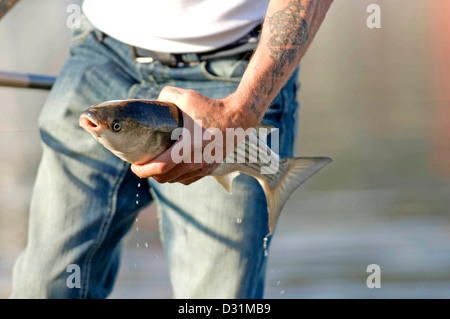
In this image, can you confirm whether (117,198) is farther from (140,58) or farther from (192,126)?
(192,126)

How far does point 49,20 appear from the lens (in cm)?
1020

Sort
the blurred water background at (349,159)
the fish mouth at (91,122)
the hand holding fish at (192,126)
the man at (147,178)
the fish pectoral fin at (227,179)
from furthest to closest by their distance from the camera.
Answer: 1. the blurred water background at (349,159)
2. the man at (147,178)
3. the fish pectoral fin at (227,179)
4. the hand holding fish at (192,126)
5. the fish mouth at (91,122)

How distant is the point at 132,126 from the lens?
6.01 feet

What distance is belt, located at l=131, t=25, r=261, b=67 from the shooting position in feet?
8.62

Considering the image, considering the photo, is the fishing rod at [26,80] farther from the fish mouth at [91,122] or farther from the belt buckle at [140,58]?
the fish mouth at [91,122]

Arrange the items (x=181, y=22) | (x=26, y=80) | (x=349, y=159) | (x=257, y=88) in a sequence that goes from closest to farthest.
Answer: (x=257, y=88) → (x=181, y=22) → (x=26, y=80) → (x=349, y=159)

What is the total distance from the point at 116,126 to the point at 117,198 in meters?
0.97

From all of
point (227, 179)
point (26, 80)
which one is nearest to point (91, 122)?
point (227, 179)

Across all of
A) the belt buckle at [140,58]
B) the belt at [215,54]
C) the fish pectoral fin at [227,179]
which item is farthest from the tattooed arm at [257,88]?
the belt buckle at [140,58]

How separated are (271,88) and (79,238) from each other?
0.99 metres

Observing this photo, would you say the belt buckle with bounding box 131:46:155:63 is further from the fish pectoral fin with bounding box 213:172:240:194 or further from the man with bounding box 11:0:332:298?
the fish pectoral fin with bounding box 213:172:240:194

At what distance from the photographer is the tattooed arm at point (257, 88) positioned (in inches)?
77.0

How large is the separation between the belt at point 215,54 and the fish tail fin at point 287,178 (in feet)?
1.30

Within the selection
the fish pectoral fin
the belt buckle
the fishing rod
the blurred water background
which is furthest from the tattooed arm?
the fishing rod
